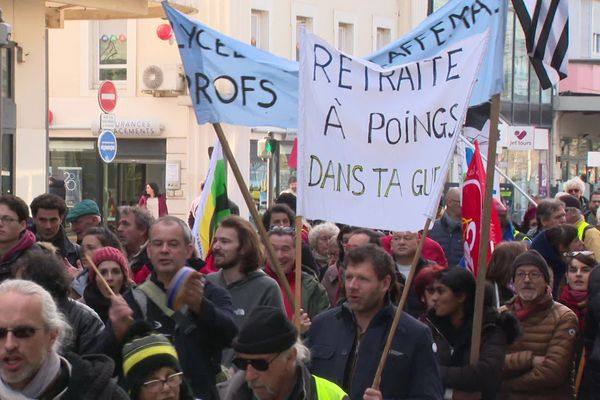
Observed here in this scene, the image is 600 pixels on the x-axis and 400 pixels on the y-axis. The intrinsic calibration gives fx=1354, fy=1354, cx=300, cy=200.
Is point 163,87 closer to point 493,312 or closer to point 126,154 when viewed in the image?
point 126,154

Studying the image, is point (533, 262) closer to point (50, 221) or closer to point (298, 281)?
point (298, 281)

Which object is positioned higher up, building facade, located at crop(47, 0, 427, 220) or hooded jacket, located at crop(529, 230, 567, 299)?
building facade, located at crop(47, 0, 427, 220)

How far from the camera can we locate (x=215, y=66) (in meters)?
7.92

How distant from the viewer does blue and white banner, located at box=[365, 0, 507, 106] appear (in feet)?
25.2

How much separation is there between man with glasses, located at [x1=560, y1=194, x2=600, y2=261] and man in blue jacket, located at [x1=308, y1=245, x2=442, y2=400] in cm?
511

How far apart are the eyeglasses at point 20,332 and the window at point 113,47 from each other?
28.3 meters

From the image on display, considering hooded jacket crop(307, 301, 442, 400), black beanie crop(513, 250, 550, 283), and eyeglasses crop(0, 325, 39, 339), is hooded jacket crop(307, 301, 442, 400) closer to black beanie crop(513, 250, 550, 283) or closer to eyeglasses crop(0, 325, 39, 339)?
black beanie crop(513, 250, 550, 283)

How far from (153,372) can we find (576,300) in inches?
184

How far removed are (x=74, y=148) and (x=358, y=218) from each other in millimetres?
26298

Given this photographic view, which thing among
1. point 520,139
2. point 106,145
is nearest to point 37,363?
point 106,145

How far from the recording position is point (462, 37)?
789 cm

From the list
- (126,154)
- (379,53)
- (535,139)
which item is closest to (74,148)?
(126,154)

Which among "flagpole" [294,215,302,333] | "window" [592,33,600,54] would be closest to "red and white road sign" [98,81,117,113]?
"flagpole" [294,215,302,333]

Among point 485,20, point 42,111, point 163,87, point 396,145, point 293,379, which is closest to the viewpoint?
point 293,379
